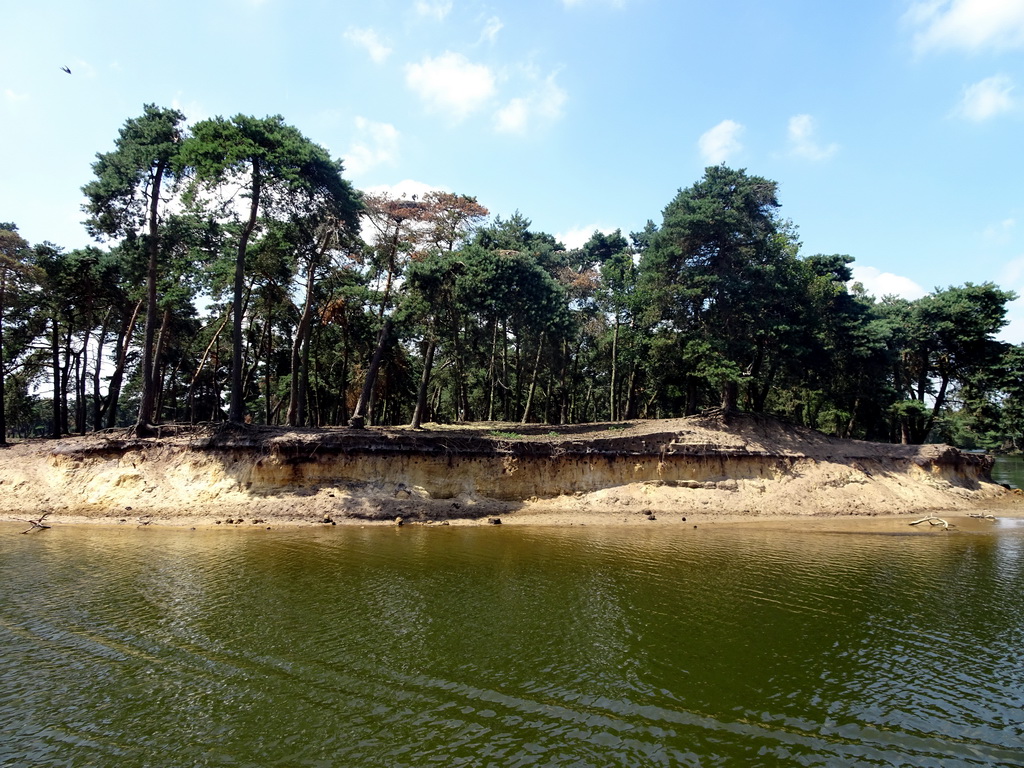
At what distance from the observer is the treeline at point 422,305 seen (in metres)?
26.0

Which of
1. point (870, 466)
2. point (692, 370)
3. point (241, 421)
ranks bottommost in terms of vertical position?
point (870, 466)

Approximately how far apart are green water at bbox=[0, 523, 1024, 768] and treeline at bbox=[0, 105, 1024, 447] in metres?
14.8

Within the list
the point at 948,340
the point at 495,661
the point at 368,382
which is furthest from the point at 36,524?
the point at 948,340

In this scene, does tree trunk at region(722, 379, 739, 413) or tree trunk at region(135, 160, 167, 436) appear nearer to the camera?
tree trunk at region(135, 160, 167, 436)

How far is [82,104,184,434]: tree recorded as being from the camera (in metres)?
25.0

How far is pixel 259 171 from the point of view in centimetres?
2561

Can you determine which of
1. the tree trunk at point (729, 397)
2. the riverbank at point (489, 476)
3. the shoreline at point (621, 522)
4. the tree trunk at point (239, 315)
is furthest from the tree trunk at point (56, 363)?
the tree trunk at point (729, 397)

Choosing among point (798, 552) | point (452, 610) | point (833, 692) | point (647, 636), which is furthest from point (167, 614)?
point (798, 552)

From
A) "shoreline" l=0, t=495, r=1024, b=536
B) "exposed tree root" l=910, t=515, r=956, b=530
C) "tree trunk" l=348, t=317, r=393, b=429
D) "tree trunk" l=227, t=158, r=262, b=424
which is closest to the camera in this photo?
"shoreline" l=0, t=495, r=1024, b=536

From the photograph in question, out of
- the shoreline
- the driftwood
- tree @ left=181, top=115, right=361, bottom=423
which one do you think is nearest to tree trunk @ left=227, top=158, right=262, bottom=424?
tree @ left=181, top=115, right=361, bottom=423

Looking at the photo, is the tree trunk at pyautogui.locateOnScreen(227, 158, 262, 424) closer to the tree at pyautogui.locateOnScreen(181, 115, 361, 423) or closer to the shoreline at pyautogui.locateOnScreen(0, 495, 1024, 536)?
the tree at pyautogui.locateOnScreen(181, 115, 361, 423)

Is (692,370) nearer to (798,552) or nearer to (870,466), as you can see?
(870,466)

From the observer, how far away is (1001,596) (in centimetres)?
1430

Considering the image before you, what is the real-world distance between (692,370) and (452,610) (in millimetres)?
25430
